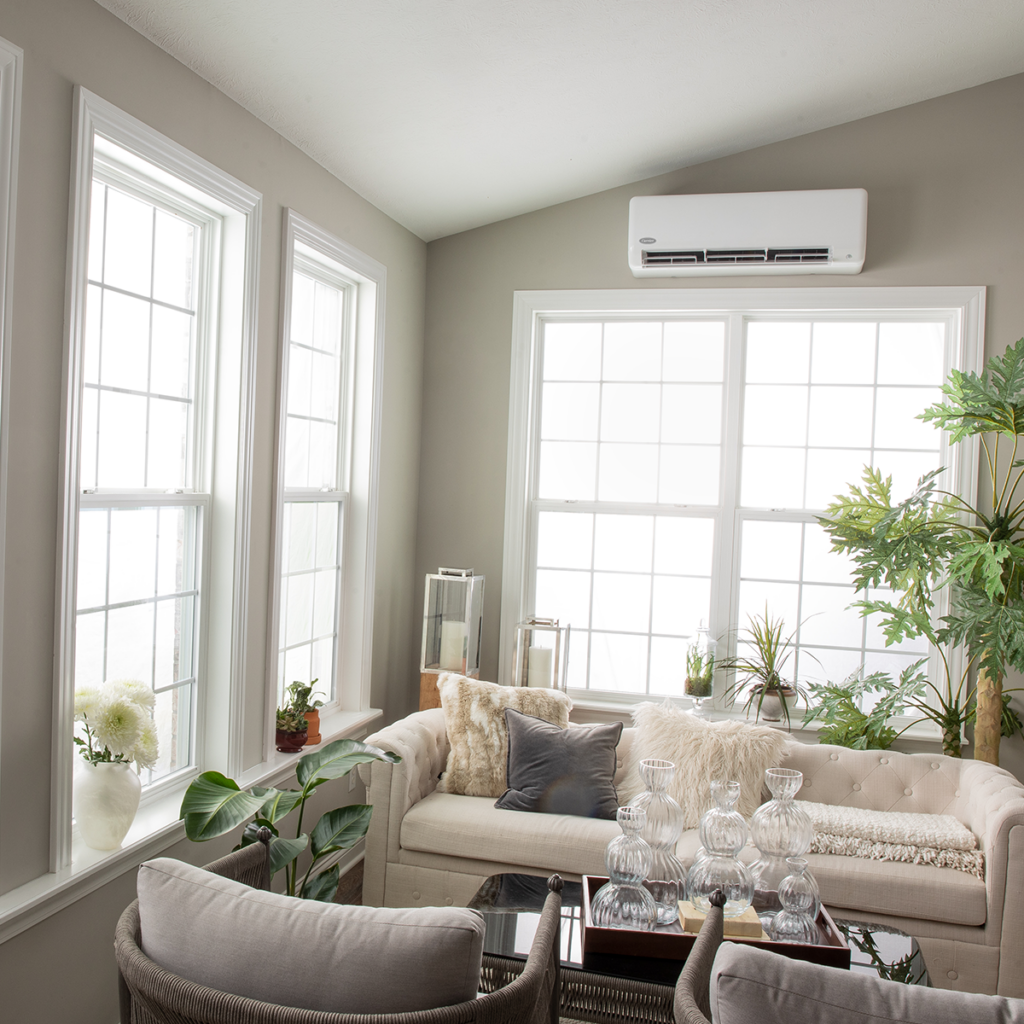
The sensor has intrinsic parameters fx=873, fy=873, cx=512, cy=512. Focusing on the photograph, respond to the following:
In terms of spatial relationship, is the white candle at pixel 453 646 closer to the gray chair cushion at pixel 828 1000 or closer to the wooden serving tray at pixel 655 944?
the wooden serving tray at pixel 655 944

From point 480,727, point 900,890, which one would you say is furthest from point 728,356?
point 900,890

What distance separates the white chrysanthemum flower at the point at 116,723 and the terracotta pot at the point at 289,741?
3.28 feet

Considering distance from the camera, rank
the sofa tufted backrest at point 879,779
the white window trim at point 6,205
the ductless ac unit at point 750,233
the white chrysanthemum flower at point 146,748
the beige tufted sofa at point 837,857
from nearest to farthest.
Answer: the white window trim at point 6,205 < the white chrysanthemum flower at point 146,748 < the beige tufted sofa at point 837,857 < the sofa tufted backrest at point 879,779 < the ductless ac unit at point 750,233

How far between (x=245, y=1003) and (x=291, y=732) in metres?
2.02

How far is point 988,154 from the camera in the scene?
3.78 metres

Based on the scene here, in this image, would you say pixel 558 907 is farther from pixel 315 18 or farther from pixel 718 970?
pixel 315 18

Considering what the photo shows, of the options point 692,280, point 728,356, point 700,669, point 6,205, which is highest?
point 692,280

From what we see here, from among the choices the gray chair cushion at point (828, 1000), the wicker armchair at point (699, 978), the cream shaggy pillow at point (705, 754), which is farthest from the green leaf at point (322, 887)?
the gray chair cushion at point (828, 1000)

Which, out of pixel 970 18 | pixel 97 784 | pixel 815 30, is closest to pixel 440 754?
pixel 97 784

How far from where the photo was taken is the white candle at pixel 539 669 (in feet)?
13.0

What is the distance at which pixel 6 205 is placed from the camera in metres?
1.94

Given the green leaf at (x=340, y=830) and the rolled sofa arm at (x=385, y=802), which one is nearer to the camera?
the green leaf at (x=340, y=830)

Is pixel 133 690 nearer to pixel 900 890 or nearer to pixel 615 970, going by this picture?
pixel 615 970

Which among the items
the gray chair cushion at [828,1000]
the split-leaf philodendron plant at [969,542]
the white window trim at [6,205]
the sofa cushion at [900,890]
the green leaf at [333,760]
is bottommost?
the sofa cushion at [900,890]
